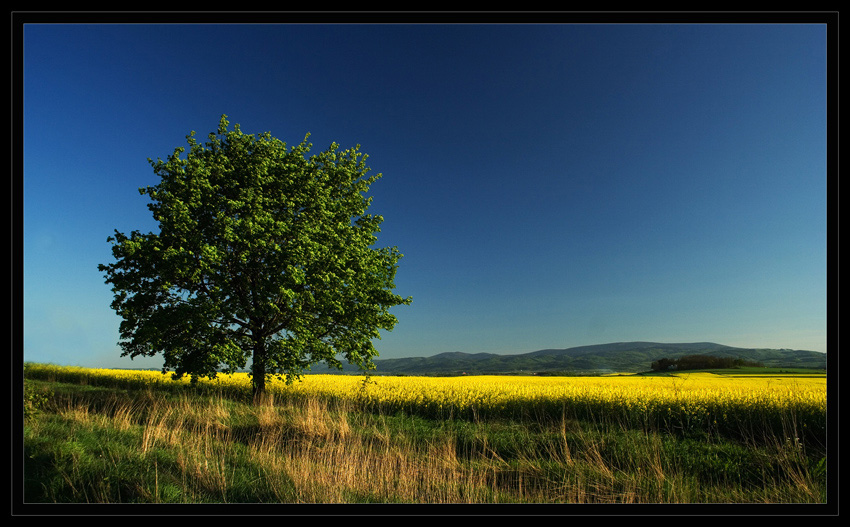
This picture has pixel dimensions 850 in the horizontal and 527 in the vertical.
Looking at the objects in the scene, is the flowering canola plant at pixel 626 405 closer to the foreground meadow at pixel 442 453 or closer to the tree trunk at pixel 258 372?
the foreground meadow at pixel 442 453

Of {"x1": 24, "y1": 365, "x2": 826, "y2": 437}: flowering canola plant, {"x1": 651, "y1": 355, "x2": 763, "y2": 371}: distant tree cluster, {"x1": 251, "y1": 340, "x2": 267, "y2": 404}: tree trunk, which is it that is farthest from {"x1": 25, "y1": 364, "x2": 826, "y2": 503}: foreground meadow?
{"x1": 651, "y1": 355, "x2": 763, "y2": 371}: distant tree cluster

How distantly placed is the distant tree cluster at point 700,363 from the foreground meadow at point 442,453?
40599mm

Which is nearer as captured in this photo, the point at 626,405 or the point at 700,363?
the point at 626,405

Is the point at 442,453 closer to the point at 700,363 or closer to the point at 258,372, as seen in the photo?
the point at 258,372

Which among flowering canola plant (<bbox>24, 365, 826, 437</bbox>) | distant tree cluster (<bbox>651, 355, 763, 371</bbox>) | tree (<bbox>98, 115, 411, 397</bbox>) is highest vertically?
tree (<bbox>98, 115, 411, 397</bbox>)

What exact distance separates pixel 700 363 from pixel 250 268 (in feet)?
186

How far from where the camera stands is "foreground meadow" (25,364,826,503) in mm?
5652

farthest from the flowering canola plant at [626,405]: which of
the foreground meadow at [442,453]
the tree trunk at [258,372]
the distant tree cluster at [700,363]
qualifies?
the distant tree cluster at [700,363]

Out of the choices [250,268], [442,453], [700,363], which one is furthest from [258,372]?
[700,363]

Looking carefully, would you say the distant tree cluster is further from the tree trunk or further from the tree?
the tree trunk

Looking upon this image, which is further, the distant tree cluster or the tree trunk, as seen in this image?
the distant tree cluster

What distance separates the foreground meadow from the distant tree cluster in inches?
1598

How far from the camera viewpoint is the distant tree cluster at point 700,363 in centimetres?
4564

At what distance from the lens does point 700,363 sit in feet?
163
